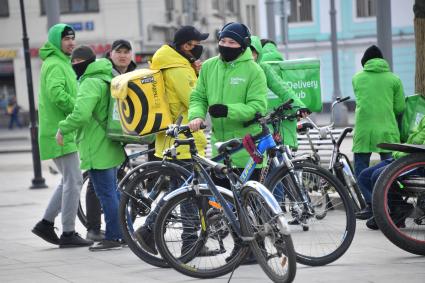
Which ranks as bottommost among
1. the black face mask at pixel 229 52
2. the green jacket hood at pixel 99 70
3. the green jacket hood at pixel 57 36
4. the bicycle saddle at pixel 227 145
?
the bicycle saddle at pixel 227 145

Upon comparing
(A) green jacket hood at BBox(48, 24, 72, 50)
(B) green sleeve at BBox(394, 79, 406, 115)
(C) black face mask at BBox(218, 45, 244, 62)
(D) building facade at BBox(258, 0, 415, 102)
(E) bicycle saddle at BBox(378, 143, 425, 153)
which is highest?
(A) green jacket hood at BBox(48, 24, 72, 50)

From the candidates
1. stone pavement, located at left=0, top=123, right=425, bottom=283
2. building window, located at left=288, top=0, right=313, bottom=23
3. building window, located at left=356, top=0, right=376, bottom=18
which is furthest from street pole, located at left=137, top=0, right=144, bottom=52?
stone pavement, located at left=0, top=123, right=425, bottom=283

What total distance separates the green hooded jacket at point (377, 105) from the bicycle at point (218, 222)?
9.52ft

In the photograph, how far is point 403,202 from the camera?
332 inches

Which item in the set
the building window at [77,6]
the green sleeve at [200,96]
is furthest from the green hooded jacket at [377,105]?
the building window at [77,6]

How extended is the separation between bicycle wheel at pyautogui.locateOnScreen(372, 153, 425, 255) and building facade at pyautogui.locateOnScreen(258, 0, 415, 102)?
127 feet

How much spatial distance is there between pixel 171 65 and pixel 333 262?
6.53ft

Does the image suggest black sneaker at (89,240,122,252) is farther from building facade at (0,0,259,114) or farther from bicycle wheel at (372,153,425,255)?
building facade at (0,0,259,114)

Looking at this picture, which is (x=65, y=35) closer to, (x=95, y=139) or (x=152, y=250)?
(x=95, y=139)

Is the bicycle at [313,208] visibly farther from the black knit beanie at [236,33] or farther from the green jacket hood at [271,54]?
the green jacket hood at [271,54]

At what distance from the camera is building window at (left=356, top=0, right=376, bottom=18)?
47.9 metres

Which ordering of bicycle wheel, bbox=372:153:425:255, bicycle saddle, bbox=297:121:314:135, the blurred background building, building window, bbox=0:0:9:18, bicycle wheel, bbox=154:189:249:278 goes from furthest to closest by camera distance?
1. building window, bbox=0:0:9:18
2. the blurred background building
3. bicycle saddle, bbox=297:121:314:135
4. bicycle wheel, bbox=372:153:425:255
5. bicycle wheel, bbox=154:189:249:278

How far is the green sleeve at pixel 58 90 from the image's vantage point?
32.0 feet

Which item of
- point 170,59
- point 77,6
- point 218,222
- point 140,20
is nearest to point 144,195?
point 218,222
